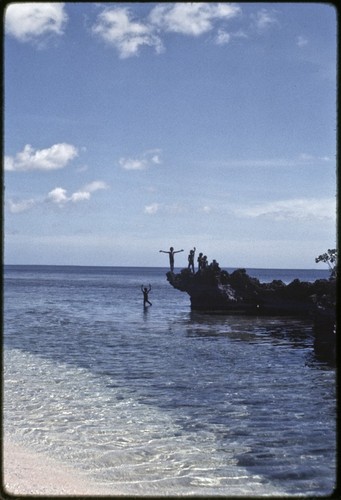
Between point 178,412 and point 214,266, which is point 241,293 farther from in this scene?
point 178,412

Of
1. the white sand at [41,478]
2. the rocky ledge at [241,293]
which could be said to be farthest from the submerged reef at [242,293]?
the white sand at [41,478]

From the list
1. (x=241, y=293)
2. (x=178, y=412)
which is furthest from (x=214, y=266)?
(x=178, y=412)

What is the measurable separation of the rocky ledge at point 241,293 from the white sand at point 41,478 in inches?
1592

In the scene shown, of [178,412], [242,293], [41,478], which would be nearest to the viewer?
[41,478]

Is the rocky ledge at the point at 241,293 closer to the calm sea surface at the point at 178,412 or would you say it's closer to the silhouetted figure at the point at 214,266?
the silhouetted figure at the point at 214,266

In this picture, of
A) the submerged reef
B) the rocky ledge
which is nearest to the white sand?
the submerged reef

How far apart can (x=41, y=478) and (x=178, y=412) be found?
5725 mm

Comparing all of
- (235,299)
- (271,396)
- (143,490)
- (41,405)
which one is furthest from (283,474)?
(235,299)

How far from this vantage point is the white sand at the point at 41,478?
26.9 ft

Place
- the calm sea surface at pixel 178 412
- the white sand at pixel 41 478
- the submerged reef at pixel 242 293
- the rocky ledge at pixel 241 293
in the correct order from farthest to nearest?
the rocky ledge at pixel 241 293, the submerged reef at pixel 242 293, the calm sea surface at pixel 178 412, the white sand at pixel 41 478

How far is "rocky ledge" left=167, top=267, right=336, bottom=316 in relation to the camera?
161 feet

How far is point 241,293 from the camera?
172 feet

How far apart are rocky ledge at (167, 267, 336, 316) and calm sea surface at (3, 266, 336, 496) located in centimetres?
2056

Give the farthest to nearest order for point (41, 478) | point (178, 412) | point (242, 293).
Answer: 1. point (242, 293)
2. point (178, 412)
3. point (41, 478)
